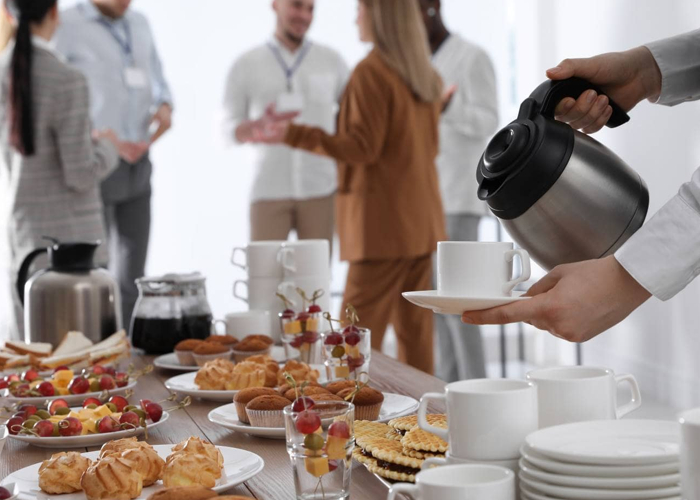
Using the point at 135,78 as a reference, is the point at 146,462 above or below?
below

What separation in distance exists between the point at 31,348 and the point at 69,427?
623 millimetres

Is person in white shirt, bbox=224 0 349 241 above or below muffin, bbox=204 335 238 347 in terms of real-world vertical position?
above

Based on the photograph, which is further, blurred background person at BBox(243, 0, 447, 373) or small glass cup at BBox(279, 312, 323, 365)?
blurred background person at BBox(243, 0, 447, 373)

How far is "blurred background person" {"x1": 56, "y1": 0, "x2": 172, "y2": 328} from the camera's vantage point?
3539 mm

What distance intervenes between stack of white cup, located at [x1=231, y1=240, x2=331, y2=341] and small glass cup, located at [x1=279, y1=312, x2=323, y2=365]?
29 cm

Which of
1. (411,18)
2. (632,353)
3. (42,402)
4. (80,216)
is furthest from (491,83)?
(42,402)

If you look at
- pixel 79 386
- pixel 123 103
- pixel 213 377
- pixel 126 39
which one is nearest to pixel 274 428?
pixel 213 377

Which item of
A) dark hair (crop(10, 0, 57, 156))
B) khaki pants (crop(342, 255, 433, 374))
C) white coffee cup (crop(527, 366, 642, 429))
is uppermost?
dark hair (crop(10, 0, 57, 156))

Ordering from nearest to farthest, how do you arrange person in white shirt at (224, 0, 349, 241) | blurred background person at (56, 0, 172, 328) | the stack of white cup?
1. the stack of white cup
2. blurred background person at (56, 0, 172, 328)
3. person in white shirt at (224, 0, 349, 241)

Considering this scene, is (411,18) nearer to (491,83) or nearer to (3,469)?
(491,83)

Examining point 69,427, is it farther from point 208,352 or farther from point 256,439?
point 208,352

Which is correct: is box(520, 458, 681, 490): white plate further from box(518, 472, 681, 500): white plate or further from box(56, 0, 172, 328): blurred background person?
box(56, 0, 172, 328): blurred background person

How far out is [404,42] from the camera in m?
2.88

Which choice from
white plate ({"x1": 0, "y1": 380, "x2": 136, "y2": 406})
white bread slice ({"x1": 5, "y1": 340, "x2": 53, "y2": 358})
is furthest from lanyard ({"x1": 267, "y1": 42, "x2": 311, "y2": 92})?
white plate ({"x1": 0, "y1": 380, "x2": 136, "y2": 406})
